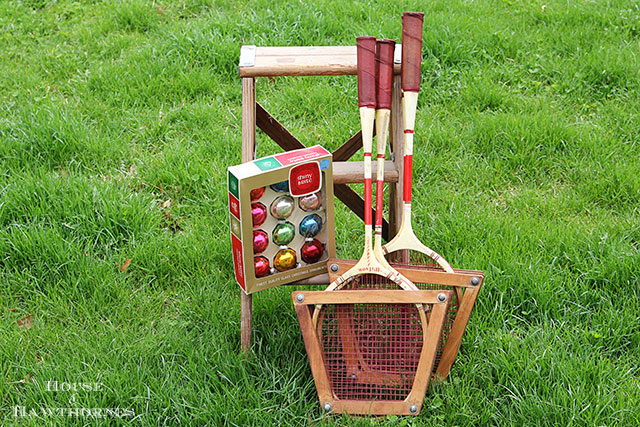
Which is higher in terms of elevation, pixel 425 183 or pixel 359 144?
pixel 359 144

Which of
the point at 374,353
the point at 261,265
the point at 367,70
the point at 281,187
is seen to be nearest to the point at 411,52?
the point at 367,70

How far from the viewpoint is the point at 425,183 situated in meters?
3.74

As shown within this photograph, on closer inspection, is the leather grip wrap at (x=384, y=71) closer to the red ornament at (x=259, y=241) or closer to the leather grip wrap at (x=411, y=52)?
the leather grip wrap at (x=411, y=52)

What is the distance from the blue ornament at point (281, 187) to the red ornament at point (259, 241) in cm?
17

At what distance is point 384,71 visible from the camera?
2.44m

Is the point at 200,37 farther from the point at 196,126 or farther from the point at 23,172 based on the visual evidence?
Answer: the point at 23,172

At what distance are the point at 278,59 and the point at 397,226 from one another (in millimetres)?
809

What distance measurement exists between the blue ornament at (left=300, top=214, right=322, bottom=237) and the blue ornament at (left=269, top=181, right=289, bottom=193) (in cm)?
16

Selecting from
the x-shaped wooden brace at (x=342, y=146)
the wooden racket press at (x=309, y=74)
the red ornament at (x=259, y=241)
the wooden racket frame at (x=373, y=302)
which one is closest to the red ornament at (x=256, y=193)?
the red ornament at (x=259, y=241)

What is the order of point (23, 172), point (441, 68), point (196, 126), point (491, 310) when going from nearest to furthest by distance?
point (491, 310), point (23, 172), point (196, 126), point (441, 68)

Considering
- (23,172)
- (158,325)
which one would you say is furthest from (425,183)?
(23,172)

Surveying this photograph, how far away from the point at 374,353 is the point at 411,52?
1.11 m

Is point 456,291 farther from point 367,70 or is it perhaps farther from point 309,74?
point 309,74

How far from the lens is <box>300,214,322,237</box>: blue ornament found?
2580 millimetres
